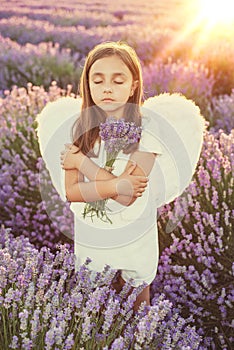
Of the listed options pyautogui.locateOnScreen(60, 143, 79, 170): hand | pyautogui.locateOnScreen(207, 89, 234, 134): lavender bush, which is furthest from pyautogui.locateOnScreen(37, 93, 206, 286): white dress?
pyautogui.locateOnScreen(207, 89, 234, 134): lavender bush

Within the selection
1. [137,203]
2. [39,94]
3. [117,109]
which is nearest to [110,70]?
[117,109]

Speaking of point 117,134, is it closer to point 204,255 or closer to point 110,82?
point 110,82

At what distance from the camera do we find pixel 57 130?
2541 mm

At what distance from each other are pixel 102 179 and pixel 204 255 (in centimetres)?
115

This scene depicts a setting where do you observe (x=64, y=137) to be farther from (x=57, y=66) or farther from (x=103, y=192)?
(x=57, y=66)

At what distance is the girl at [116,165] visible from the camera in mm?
2273

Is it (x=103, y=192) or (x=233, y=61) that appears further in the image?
(x=233, y=61)

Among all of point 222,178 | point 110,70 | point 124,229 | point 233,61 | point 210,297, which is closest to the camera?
point 110,70

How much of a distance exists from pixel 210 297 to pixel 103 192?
1.04 m

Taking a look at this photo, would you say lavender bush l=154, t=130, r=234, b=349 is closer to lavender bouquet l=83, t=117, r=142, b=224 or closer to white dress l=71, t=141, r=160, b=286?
white dress l=71, t=141, r=160, b=286

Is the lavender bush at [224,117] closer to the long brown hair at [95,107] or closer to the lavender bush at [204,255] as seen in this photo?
the lavender bush at [204,255]

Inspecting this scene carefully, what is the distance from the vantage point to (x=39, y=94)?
191 inches

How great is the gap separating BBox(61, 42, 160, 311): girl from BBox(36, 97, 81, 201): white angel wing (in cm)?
7

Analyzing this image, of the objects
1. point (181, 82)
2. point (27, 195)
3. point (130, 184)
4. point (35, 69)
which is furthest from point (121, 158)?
point (35, 69)
